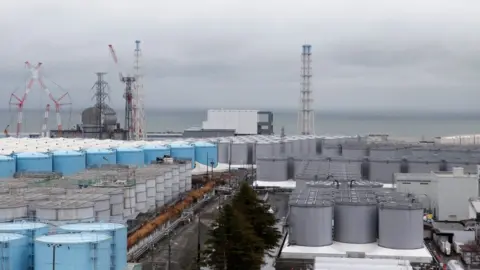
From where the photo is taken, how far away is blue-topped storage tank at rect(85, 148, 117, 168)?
63.7ft

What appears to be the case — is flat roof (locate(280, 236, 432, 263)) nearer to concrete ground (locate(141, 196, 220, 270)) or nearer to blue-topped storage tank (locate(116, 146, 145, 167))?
concrete ground (locate(141, 196, 220, 270))

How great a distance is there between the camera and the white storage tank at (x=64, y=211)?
9.52 metres

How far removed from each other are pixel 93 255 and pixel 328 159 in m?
14.1

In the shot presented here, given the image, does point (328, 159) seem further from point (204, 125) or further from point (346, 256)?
point (204, 125)

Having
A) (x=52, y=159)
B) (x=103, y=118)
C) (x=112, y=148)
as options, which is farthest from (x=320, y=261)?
(x=103, y=118)

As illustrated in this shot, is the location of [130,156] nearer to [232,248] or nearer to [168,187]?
[168,187]

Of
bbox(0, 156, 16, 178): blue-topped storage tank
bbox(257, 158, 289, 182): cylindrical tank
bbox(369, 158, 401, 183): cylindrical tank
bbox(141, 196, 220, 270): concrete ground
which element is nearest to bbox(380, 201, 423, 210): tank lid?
bbox(141, 196, 220, 270): concrete ground

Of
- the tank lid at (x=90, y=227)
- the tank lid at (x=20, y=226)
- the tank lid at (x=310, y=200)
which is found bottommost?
the tank lid at (x=90, y=227)

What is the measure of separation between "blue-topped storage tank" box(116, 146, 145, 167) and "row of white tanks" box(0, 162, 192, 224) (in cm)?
395

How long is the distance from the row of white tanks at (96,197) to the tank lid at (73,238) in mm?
1485

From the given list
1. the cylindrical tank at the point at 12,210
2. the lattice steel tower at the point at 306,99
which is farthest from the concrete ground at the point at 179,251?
the lattice steel tower at the point at 306,99

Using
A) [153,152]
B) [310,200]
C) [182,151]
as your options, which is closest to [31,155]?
[153,152]

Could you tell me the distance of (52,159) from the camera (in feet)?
59.7

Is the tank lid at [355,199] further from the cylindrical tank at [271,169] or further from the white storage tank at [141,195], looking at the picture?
the cylindrical tank at [271,169]
